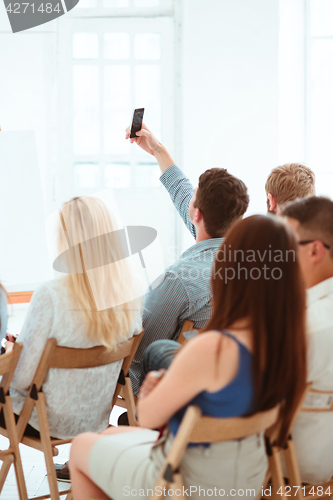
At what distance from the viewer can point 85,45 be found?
5.08 meters

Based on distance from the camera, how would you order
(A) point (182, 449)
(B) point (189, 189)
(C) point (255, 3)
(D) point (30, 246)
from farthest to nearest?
1. (C) point (255, 3)
2. (D) point (30, 246)
3. (B) point (189, 189)
4. (A) point (182, 449)

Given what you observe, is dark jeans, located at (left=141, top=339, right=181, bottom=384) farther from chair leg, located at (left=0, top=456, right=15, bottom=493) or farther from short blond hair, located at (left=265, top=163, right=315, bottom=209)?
short blond hair, located at (left=265, top=163, right=315, bottom=209)

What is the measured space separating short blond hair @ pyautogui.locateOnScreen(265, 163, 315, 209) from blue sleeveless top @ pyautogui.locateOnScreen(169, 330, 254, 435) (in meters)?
1.53

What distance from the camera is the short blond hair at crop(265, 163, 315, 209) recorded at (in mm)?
2506

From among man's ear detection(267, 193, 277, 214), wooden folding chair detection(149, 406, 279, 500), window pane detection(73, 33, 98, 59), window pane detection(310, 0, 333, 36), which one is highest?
window pane detection(310, 0, 333, 36)

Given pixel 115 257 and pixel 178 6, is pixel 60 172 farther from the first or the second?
pixel 115 257

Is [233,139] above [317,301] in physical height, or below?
above

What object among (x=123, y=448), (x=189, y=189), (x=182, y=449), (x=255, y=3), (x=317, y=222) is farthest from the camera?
(x=255, y=3)

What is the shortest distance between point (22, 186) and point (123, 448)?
8.28ft

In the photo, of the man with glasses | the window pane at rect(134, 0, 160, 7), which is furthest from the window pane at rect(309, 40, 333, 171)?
the man with glasses

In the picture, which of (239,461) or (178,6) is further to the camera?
(178,6)

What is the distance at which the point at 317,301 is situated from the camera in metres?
1.45

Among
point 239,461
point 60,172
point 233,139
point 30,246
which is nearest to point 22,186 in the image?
point 30,246

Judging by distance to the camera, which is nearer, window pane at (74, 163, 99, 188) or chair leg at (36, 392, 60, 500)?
chair leg at (36, 392, 60, 500)
